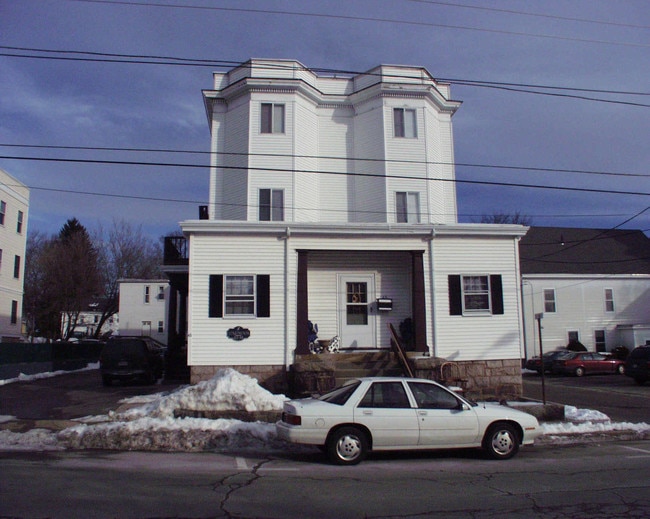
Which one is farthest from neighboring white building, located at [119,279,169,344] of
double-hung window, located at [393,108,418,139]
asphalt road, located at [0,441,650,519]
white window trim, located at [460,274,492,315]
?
asphalt road, located at [0,441,650,519]

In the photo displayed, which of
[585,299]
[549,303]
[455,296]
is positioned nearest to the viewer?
[455,296]

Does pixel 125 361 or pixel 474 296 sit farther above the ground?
pixel 474 296

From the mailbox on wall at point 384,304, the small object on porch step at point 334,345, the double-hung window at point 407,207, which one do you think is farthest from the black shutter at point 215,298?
the double-hung window at point 407,207

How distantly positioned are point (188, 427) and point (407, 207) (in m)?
14.7

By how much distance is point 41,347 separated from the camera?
2795 cm

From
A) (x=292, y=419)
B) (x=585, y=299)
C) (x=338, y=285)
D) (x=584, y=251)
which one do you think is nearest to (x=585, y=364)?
(x=585, y=299)

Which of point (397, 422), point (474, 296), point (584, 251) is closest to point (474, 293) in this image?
point (474, 296)

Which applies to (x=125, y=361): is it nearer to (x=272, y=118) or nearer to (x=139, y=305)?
(x=272, y=118)

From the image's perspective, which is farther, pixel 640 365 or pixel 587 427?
pixel 640 365

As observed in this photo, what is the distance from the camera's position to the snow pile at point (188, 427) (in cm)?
1116

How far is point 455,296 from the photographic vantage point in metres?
17.4

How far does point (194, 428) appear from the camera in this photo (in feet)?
38.3

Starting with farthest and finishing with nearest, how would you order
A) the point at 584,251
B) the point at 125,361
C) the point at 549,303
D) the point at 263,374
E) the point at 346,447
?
the point at 584,251, the point at 549,303, the point at 125,361, the point at 263,374, the point at 346,447

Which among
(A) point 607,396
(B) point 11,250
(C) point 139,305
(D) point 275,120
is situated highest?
(D) point 275,120
